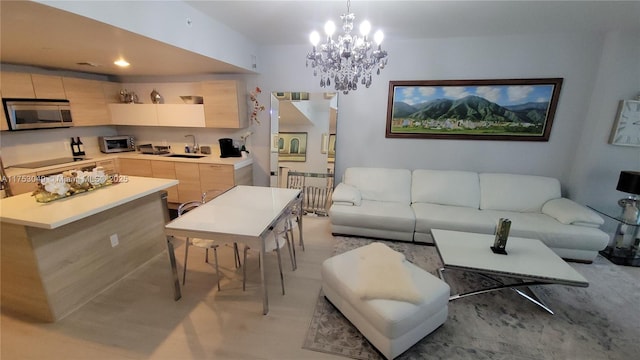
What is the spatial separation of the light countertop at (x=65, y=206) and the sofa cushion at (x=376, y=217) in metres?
1.97

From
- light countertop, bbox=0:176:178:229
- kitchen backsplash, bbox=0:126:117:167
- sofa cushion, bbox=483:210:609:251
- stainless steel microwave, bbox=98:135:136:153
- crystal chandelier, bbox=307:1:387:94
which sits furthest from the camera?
stainless steel microwave, bbox=98:135:136:153

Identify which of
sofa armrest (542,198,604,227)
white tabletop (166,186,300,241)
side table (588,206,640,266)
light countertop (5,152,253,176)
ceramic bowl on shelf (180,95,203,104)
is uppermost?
ceramic bowl on shelf (180,95,203,104)

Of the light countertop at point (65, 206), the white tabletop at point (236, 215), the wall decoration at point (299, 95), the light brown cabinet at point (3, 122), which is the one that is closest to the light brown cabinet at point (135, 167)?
the light brown cabinet at point (3, 122)

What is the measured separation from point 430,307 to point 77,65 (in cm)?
480

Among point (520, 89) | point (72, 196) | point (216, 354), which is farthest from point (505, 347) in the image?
point (72, 196)

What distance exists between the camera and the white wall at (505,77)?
10.0 ft

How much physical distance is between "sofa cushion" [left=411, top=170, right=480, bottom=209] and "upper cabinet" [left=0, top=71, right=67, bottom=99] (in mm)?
4899

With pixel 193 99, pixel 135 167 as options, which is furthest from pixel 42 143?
pixel 193 99

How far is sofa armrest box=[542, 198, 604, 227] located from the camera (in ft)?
9.13

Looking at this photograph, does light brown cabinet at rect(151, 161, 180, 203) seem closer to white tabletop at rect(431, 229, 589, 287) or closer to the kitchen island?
the kitchen island

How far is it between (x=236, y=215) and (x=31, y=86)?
10.8 feet

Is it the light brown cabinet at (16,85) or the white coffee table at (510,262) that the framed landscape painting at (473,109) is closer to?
the white coffee table at (510,262)

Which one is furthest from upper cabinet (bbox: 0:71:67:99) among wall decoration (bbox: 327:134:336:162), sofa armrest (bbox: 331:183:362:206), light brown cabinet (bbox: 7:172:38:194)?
sofa armrest (bbox: 331:183:362:206)

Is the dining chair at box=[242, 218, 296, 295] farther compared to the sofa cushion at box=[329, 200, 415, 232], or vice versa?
the sofa cushion at box=[329, 200, 415, 232]
